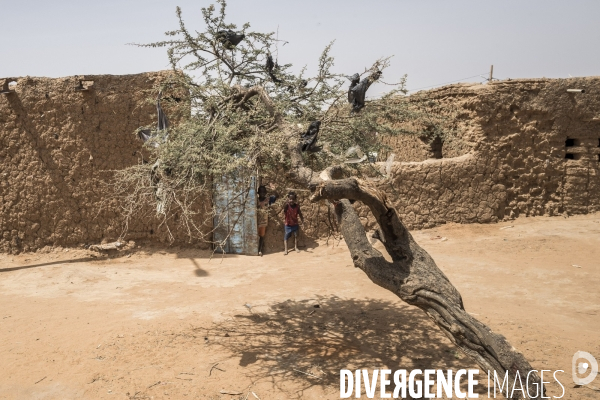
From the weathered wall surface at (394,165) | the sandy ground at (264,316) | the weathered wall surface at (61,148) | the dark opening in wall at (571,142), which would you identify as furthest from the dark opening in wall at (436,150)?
the weathered wall surface at (61,148)

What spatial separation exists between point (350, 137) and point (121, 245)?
19.8 ft

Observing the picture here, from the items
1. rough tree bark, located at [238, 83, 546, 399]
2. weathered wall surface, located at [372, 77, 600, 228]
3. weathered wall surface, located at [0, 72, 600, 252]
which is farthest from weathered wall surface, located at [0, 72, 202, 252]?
rough tree bark, located at [238, 83, 546, 399]

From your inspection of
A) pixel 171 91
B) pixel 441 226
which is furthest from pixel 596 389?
pixel 171 91

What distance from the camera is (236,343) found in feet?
19.2

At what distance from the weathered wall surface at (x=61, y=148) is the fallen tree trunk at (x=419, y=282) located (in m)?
6.15

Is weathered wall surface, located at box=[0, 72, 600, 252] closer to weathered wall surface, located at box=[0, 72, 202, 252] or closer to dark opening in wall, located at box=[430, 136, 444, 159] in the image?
weathered wall surface, located at box=[0, 72, 202, 252]

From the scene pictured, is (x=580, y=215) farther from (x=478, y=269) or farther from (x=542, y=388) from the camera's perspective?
(x=542, y=388)

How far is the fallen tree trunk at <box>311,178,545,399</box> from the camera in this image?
3846mm

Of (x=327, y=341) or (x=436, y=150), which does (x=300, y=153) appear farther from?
(x=436, y=150)

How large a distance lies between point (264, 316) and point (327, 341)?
122cm

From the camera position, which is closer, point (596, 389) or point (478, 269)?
point (596, 389)

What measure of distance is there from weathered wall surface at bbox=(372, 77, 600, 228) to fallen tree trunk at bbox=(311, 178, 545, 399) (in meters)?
5.43

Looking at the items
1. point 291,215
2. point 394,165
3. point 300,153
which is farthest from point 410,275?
point 394,165

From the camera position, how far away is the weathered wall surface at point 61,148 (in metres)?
9.37
